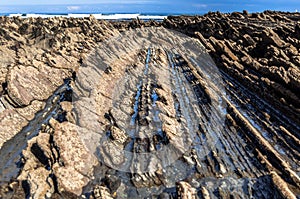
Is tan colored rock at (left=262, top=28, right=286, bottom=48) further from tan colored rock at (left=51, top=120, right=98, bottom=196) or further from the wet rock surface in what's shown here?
tan colored rock at (left=51, top=120, right=98, bottom=196)

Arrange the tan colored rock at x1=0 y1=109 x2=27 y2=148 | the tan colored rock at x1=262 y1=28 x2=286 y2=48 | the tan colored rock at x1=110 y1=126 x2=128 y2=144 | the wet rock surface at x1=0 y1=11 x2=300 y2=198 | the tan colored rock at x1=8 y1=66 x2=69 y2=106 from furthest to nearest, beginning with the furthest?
the tan colored rock at x1=262 y1=28 x2=286 y2=48, the tan colored rock at x1=8 y1=66 x2=69 y2=106, the tan colored rock at x1=0 y1=109 x2=27 y2=148, the tan colored rock at x1=110 y1=126 x2=128 y2=144, the wet rock surface at x1=0 y1=11 x2=300 y2=198

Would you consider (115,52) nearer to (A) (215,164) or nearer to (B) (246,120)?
(B) (246,120)

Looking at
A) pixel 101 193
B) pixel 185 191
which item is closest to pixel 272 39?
pixel 185 191

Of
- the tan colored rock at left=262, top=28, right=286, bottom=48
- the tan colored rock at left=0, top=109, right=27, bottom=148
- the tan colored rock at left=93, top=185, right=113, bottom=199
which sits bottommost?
the tan colored rock at left=93, top=185, right=113, bottom=199

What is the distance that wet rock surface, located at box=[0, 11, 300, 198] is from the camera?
11484mm

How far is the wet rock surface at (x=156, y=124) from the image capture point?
37.7ft

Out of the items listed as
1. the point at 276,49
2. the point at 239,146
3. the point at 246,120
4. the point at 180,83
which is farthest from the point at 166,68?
the point at 239,146

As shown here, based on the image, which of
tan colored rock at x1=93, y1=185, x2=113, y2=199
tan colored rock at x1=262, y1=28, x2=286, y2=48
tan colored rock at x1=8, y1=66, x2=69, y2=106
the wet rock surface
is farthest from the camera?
tan colored rock at x1=262, y1=28, x2=286, y2=48

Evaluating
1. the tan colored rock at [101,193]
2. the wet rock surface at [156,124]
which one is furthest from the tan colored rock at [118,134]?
the tan colored rock at [101,193]

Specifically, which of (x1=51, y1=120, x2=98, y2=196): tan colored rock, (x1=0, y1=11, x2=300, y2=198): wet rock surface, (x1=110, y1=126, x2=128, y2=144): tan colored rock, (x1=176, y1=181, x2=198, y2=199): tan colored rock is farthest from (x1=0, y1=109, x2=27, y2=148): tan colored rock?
(x1=176, y1=181, x2=198, y2=199): tan colored rock

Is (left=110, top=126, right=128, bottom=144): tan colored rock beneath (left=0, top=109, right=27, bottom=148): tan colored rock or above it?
beneath

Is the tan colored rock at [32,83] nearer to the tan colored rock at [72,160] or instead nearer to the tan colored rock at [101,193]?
the tan colored rock at [72,160]

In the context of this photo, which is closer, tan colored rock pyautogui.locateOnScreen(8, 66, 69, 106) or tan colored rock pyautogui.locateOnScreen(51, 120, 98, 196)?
tan colored rock pyautogui.locateOnScreen(51, 120, 98, 196)

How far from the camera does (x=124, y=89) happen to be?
21062 mm
